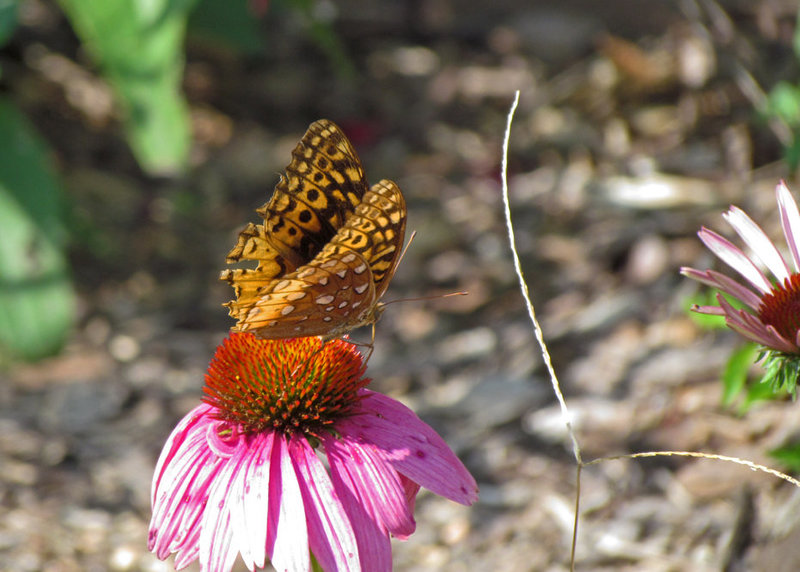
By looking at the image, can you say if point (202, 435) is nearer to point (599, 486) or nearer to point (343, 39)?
point (599, 486)

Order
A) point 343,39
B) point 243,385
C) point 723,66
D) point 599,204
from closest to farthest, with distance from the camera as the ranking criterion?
point 243,385
point 599,204
point 723,66
point 343,39

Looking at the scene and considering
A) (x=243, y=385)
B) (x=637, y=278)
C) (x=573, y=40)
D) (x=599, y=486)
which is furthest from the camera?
(x=573, y=40)

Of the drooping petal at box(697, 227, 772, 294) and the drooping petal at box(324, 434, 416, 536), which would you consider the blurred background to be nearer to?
the drooping petal at box(697, 227, 772, 294)

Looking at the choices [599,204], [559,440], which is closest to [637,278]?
[599,204]

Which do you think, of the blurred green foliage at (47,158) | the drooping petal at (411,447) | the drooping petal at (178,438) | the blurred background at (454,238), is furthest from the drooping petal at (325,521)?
A: the blurred green foliage at (47,158)

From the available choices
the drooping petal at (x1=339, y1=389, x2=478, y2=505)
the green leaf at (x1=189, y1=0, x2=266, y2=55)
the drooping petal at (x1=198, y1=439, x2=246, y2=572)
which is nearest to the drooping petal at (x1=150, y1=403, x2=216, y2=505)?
the drooping petal at (x1=198, y1=439, x2=246, y2=572)

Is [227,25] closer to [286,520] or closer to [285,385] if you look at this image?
[285,385]

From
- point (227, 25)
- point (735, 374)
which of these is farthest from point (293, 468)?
point (227, 25)
